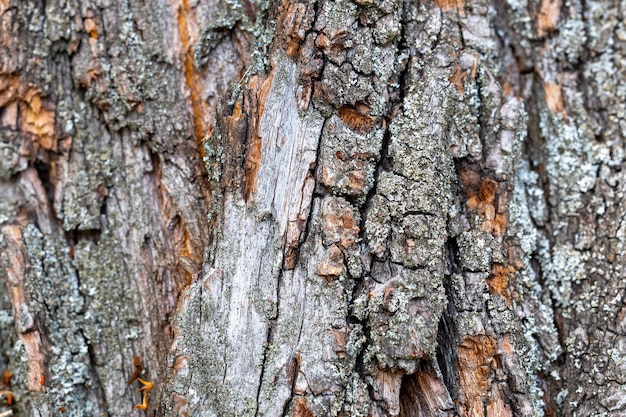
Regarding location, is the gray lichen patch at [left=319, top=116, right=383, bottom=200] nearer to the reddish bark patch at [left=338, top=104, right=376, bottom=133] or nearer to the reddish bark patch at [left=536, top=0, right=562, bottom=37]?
the reddish bark patch at [left=338, top=104, right=376, bottom=133]

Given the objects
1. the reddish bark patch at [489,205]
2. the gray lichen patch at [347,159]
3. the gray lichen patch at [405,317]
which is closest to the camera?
the gray lichen patch at [405,317]

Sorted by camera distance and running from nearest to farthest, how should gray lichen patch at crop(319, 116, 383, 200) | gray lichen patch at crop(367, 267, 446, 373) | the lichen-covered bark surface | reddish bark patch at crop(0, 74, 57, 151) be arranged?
gray lichen patch at crop(367, 267, 446, 373), gray lichen patch at crop(319, 116, 383, 200), the lichen-covered bark surface, reddish bark patch at crop(0, 74, 57, 151)

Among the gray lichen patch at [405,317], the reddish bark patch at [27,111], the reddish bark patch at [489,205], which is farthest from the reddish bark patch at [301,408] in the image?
the reddish bark patch at [27,111]

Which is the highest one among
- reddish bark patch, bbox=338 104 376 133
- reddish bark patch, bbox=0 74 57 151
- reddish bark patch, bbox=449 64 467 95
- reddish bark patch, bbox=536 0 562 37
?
reddish bark patch, bbox=536 0 562 37

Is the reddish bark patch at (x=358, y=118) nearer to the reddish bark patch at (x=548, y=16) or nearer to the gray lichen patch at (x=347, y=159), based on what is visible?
the gray lichen patch at (x=347, y=159)

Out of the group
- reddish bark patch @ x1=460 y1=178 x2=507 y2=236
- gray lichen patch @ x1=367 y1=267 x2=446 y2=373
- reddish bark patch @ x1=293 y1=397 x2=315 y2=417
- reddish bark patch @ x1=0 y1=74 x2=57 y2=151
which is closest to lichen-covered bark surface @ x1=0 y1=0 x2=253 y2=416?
reddish bark patch @ x1=0 y1=74 x2=57 y2=151

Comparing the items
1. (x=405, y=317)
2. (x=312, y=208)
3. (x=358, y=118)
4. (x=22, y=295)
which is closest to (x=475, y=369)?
(x=405, y=317)

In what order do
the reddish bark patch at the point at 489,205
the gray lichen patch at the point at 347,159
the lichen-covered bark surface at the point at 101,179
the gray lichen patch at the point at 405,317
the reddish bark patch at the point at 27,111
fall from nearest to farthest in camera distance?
the gray lichen patch at the point at 405,317 → the gray lichen patch at the point at 347,159 → the reddish bark patch at the point at 489,205 → the lichen-covered bark surface at the point at 101,179 → the reddish bark patch at the point at 27,111

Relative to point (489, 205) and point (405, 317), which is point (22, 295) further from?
point (489, 205)

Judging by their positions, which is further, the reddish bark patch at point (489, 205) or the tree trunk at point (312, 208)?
the reddish bark patch at point (489, 205)
